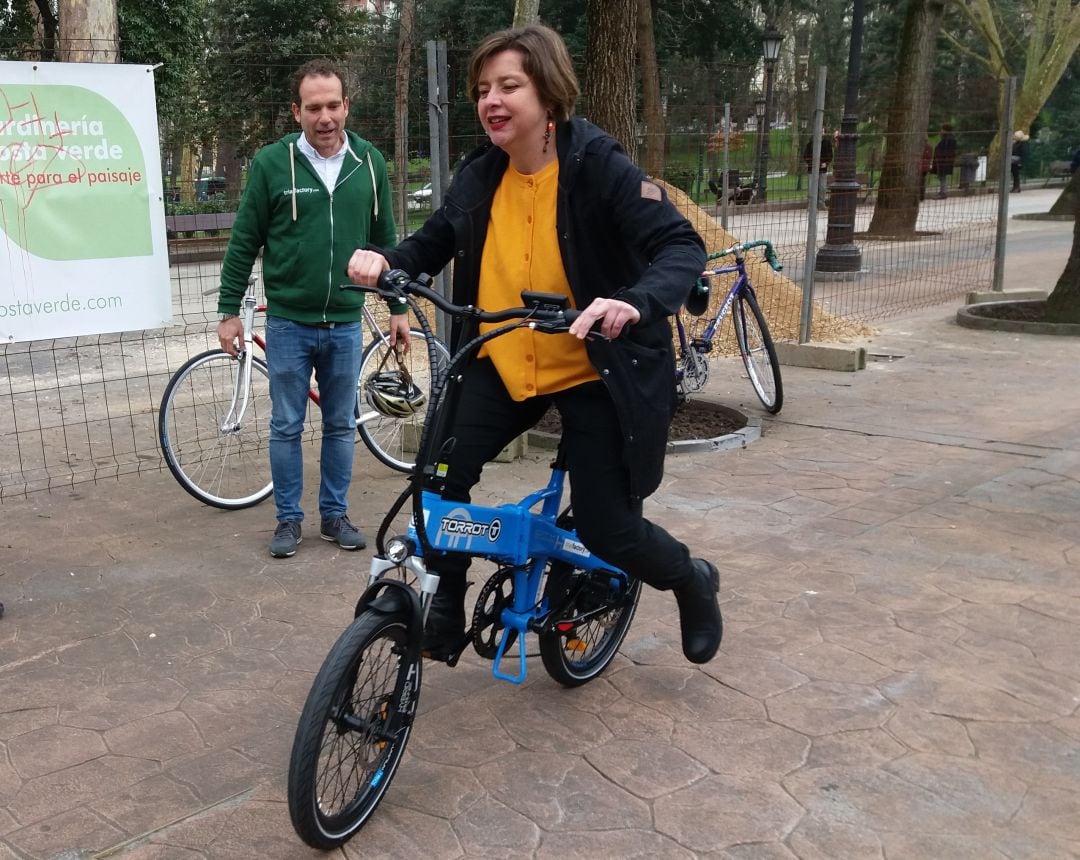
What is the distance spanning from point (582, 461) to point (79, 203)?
10.7 ft

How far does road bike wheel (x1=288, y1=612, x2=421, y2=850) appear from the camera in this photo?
2.68 m

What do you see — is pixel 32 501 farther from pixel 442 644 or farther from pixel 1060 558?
pixel 1060 558

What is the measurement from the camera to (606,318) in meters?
2.76

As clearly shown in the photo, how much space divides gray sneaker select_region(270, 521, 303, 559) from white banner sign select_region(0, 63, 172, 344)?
4.15ft

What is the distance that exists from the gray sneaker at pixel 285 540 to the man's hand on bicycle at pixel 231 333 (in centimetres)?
84

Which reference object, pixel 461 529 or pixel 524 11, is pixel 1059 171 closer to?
pixel 524 11

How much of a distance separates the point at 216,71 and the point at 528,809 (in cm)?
487

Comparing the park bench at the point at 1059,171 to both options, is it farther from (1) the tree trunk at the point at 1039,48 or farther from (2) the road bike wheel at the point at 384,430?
(2) the road bike wheel at the point at 384,430

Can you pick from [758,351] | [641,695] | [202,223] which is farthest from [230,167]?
[641,695]

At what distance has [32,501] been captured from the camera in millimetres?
5895

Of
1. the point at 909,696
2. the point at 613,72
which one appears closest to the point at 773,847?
the point at 909,696

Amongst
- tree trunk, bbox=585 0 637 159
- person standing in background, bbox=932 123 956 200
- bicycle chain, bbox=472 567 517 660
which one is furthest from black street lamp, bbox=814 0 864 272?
bicycle chain, bbox=472 567 517 660

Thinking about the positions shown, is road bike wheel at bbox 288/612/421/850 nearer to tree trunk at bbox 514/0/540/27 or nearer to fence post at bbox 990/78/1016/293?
tree trunk at bbox 514/0/540/27

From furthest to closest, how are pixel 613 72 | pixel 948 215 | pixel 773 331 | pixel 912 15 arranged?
pixel 912 15 → pixel 948 215 → pixel 773 331 → pixel 613 72
